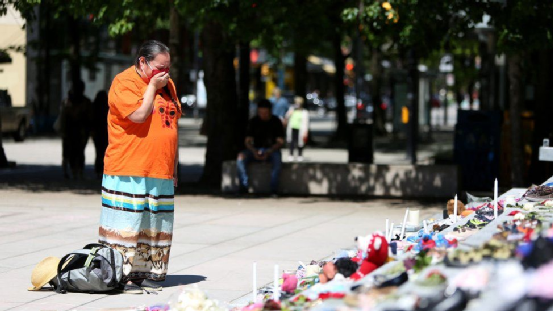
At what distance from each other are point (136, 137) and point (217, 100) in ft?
34.0

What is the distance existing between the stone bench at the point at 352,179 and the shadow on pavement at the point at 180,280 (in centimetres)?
809

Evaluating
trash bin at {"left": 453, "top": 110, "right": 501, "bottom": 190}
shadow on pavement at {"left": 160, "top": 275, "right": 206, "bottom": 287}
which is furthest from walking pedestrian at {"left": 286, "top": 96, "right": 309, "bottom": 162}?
shadow on pavement at {"left": 160, "top": 275, "right": 206, "bottom": 287}

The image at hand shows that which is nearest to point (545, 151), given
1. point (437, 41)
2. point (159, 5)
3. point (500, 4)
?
point (500, 4)

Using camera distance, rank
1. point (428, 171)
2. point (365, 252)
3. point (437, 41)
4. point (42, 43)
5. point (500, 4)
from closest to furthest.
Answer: point (365, 252)
point (500, 4)
point (428, 171)
point (437, 41)
point (42, 43)

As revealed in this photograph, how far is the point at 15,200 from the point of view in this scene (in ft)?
52.0

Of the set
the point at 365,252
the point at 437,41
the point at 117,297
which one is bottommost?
the point at 117,297

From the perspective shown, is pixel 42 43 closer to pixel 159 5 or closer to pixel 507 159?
pixel 159 5

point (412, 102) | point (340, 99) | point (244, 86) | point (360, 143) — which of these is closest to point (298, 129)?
point (244, 86)

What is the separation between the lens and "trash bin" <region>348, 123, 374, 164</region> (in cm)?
2070

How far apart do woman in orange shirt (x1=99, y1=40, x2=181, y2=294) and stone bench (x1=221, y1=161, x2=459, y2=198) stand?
8844mm

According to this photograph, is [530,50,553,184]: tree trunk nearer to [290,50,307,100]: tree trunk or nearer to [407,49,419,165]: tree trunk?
[407,49,419,165]: tree trunk

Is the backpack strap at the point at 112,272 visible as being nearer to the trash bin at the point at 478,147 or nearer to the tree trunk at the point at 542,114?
the trash bin at the point at 478,147

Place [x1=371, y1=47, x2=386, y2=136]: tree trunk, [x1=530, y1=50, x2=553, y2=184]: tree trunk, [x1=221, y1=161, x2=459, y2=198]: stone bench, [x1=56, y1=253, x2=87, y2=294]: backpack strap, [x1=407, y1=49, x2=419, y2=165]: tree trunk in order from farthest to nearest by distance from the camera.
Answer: [x1=371, y1=47, x2=386, y2=136]: tree trunk < [x1=407, y1=49, x2=419, y2=165]: tree trunk < [x1=530, y1=50, x2=553, y2=184]: tree trunk < [x1=221, y1=161, x2=459, y2=198]: stone bench < [x1=56, y1=253, x2=87, y2=294]: backpack strap

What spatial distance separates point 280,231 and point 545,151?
3.46 m
